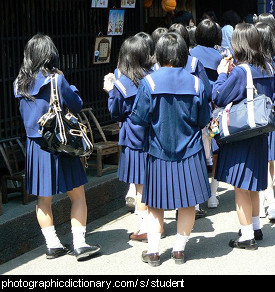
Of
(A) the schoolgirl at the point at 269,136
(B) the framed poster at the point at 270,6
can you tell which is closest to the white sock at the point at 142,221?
(A) the schoolgirl at the point at 269,136

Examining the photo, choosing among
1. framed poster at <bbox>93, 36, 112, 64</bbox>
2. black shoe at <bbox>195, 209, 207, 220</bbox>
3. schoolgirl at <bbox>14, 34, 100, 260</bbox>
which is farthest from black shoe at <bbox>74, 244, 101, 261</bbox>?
framed poster at <bbox>93, 36, 112, 64</bbox>

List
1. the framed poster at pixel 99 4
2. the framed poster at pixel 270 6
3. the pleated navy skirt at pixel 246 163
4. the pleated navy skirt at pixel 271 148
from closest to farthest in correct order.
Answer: the pleated navy skirt at pixel 246 163
the pleated navy skirt at pixel 271 148
the framed poster at pixel 99 4
the framed poster at pixel 270 6

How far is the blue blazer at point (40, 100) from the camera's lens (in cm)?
616

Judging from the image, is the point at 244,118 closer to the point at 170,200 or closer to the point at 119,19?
the point at 170,200

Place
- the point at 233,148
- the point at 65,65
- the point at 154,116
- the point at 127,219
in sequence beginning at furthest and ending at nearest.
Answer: the point at 65,65 → the point at 127,219 → the point at 233,148 → the point at 154,116

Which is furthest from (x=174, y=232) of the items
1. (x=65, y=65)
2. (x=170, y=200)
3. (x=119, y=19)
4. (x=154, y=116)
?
(x=119, y=19)

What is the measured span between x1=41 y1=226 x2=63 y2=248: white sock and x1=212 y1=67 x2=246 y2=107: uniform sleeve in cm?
201

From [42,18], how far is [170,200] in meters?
3.13

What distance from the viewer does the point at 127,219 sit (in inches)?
317

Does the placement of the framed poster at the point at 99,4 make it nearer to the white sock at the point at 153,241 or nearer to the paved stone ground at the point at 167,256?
the paved stone ground at the point at 167,256

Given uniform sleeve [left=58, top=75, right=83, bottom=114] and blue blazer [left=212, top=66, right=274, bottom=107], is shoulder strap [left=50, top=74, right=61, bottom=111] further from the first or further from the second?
blue blazer [left=212, top=66, right=274, bottom=107]

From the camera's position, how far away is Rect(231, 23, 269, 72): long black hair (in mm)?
6438

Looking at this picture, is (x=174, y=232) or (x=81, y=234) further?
(x=174, y=232)

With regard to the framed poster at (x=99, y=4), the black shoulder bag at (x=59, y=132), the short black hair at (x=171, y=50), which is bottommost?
the black shoulder bag at (x=59, y=132)
